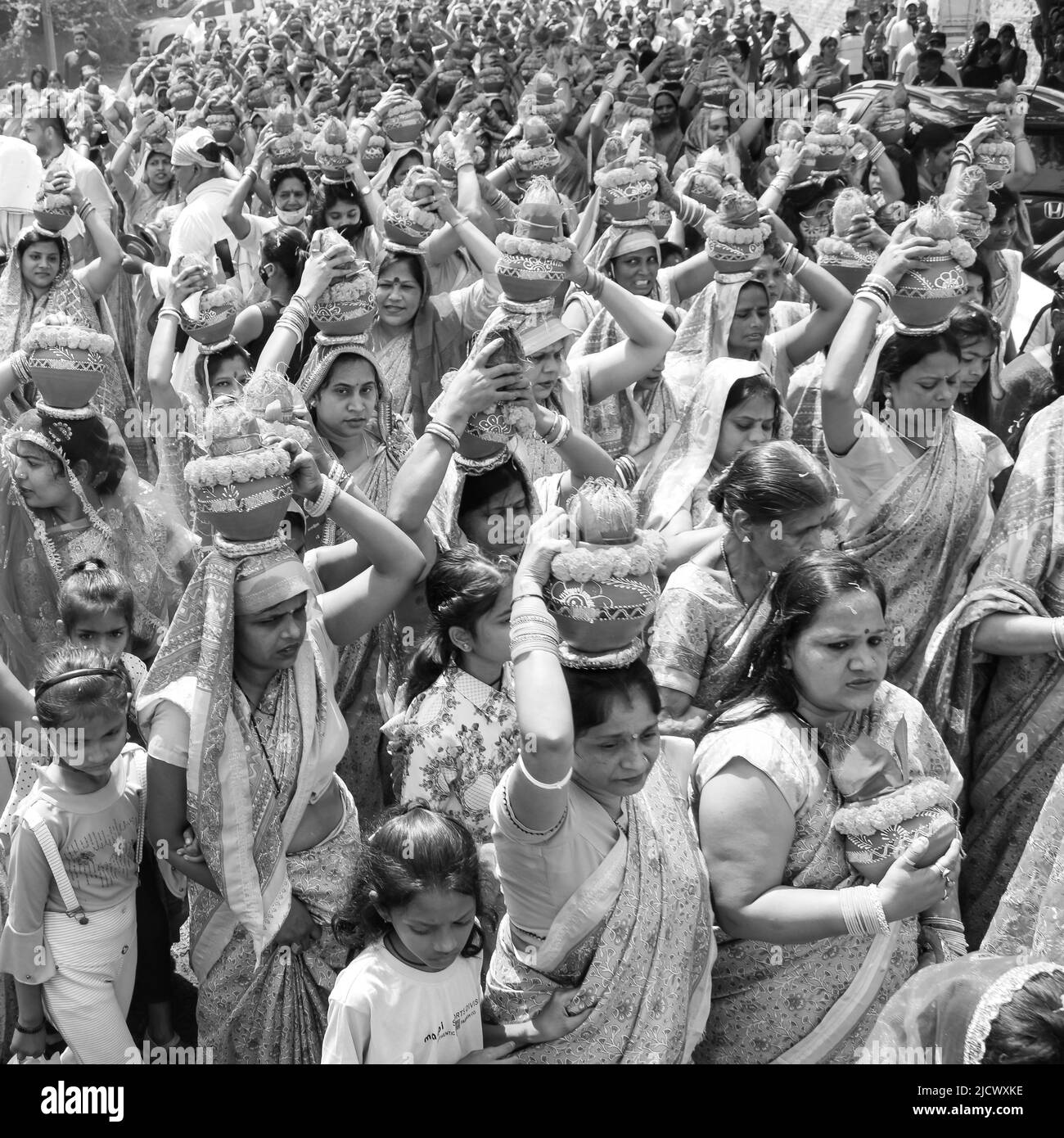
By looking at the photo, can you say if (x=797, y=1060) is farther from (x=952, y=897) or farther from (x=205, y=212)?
(x=205, y=212)

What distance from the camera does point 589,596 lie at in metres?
2.14

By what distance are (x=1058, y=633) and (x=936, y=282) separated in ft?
3.44

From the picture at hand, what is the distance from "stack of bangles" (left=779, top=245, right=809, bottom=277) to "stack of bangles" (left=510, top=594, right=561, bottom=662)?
239 centimetres

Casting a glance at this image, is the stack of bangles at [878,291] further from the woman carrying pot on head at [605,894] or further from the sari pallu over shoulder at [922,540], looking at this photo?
the woman carrying pot on head at [605,894]

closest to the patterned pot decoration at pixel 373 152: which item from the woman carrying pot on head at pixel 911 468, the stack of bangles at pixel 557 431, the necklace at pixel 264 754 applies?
the woman carrying pot on head at pixel 911 468

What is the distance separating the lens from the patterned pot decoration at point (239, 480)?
2561mm

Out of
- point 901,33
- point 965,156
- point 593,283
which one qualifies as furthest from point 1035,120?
point 593,283

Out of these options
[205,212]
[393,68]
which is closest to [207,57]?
[393,68]

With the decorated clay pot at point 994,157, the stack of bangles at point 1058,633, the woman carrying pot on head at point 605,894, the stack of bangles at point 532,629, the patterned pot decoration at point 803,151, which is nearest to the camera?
the stack of bangles at point 532,629

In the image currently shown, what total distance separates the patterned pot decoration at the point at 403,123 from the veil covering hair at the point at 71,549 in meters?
3.95

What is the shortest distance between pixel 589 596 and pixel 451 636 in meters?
0.85

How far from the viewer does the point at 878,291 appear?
3756mm

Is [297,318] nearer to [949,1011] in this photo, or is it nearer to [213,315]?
[213,315]

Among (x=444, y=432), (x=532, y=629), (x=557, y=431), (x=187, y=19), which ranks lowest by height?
(x=187, y=19)
